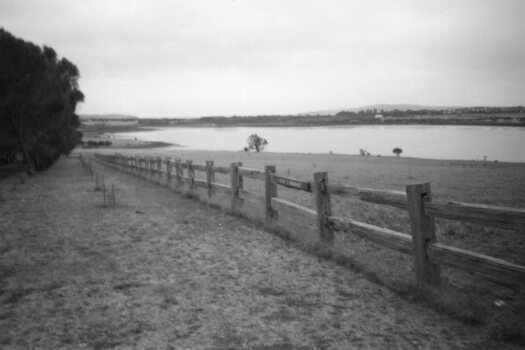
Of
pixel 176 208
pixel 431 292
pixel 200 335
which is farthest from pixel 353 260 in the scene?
pixel 176 208

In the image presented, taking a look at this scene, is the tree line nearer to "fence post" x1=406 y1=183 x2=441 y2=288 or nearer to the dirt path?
the dirt path

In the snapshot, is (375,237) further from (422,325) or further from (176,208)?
(176,208)

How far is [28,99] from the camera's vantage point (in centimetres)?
2397

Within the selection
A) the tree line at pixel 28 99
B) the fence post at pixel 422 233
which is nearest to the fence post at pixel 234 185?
the fence post at pixel 422 233

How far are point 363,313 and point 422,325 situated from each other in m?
0.59

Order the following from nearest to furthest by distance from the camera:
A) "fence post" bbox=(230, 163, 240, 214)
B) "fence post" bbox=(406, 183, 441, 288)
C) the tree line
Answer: "fence post" bbox=(406, 183, 441, 288) → "fence post" bbox=(230, 163, 240, 214) → the tree line

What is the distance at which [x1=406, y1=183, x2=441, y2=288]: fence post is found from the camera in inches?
169

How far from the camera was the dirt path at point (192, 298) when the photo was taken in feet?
11.2

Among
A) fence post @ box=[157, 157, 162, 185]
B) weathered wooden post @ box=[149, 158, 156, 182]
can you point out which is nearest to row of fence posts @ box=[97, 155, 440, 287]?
fence post @ box=[157, 157, 162, 185]

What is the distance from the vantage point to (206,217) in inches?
368

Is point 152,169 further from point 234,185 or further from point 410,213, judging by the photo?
point 410,213

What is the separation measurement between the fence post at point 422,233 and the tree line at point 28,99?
2544cm

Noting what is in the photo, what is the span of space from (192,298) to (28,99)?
83.0ft

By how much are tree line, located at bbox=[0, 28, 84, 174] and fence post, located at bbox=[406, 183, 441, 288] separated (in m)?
25.4
